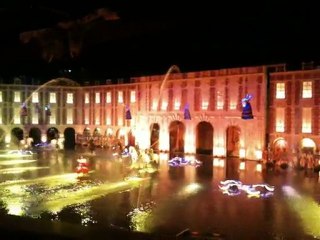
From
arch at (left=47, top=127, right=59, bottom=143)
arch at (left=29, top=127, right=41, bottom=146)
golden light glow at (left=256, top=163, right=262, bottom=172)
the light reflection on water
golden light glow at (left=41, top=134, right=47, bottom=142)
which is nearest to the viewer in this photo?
the light reflection on water

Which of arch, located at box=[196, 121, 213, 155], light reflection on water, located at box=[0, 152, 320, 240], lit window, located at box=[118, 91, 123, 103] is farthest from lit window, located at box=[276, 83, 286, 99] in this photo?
lit window, located at box=[118, 91, 123, 103]

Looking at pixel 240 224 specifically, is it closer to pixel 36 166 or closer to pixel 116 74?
pixel 36 166

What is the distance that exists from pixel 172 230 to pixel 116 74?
51740 millimetres

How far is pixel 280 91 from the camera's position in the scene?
4147 cm

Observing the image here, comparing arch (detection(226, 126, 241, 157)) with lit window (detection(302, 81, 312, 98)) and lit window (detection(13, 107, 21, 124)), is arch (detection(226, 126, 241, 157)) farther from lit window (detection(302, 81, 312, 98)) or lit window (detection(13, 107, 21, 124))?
lit window (detection(13, 107, 21, 124))

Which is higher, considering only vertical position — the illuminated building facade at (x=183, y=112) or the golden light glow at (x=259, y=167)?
the illuminated building facade at (x=183, y=112)

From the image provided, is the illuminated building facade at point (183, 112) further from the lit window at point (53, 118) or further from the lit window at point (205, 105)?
the lit window at point (205, 105)

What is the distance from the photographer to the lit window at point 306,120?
128 feet

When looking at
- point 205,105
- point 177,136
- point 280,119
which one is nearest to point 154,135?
point 177,136

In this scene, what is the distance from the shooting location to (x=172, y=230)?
605 inches

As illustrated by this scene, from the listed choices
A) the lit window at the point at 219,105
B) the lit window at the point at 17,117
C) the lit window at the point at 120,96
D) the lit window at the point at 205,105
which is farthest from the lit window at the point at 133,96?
the lit window at the point at 17,117

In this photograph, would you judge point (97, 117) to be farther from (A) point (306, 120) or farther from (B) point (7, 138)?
(A) point (306, 120)

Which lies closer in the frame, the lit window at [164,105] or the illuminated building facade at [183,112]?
the illuminated building facade at [183,112]

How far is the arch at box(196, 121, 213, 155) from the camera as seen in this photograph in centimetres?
5131
